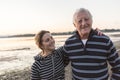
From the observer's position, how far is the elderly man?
194 inches

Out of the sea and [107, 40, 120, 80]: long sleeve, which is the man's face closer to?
[107, 40, 120, 80]: long sleeve

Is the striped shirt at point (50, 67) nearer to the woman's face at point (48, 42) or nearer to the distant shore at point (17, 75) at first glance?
the woman's face at point (48, 42)

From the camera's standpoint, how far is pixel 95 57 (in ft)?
16.2

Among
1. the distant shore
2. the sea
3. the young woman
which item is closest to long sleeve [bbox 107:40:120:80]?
the young woman

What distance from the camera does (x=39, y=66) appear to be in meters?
5.39

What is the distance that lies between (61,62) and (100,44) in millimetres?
842

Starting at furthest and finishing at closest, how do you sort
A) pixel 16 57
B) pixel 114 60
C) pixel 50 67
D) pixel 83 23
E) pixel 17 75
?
pixel 16 57 < pixel 17 75 < pixel 50 67 < pixel 114 60 < pixel 83 23

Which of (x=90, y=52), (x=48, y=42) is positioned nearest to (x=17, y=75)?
(x=48, y=42)

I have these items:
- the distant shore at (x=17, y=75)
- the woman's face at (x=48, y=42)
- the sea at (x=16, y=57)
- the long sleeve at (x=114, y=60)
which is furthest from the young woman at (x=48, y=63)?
the sea at (x=16, y=57)

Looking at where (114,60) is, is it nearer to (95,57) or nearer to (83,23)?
(95,57)

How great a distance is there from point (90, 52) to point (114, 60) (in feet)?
1.33

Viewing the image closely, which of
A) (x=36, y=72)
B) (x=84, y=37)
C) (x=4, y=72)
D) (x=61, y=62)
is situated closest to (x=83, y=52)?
(x=84, y=37)

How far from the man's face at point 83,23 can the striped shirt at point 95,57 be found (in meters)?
0.13

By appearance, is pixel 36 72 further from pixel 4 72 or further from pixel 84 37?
pixel 4 72
